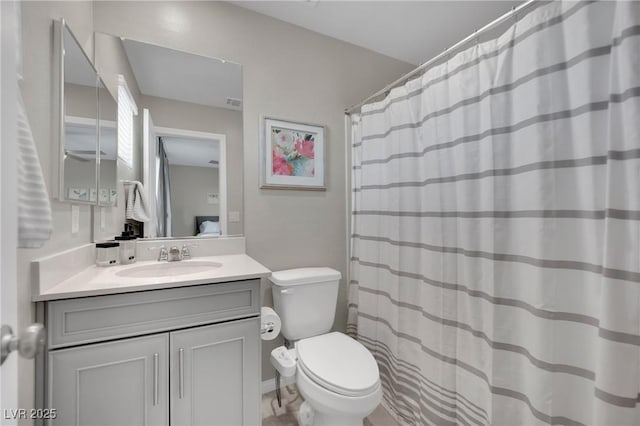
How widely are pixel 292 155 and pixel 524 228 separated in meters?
1.38

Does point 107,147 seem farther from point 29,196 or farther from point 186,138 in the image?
point 29,196

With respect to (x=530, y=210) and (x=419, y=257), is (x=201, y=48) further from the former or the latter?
(x=530, y=210)

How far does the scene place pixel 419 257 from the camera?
4.82 feet

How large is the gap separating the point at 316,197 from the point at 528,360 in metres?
1.42

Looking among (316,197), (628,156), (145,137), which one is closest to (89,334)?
(145,137)

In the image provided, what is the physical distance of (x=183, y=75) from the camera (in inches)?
63.3

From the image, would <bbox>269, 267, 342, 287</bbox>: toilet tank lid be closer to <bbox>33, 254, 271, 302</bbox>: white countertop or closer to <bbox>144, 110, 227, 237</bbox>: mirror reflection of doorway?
<bbox>33, 254, 271, 302</bbox>: white countertop

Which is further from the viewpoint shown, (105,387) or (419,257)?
(419,257)

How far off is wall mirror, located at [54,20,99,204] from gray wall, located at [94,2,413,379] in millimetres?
453

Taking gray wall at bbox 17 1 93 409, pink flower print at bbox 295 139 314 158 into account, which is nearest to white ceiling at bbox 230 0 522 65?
pink flower print at bbox 295 139 314 158

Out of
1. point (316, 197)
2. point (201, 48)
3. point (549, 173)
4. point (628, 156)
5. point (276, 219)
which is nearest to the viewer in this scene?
point (628, 156)

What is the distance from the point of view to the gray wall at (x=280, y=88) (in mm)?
1574

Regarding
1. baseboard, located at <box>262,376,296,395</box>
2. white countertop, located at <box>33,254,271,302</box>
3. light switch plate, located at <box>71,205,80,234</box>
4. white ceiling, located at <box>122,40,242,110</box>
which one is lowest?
baseboard, located at <box>262,376,296,395</box>

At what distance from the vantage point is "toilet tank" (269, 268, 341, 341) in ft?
5.29
